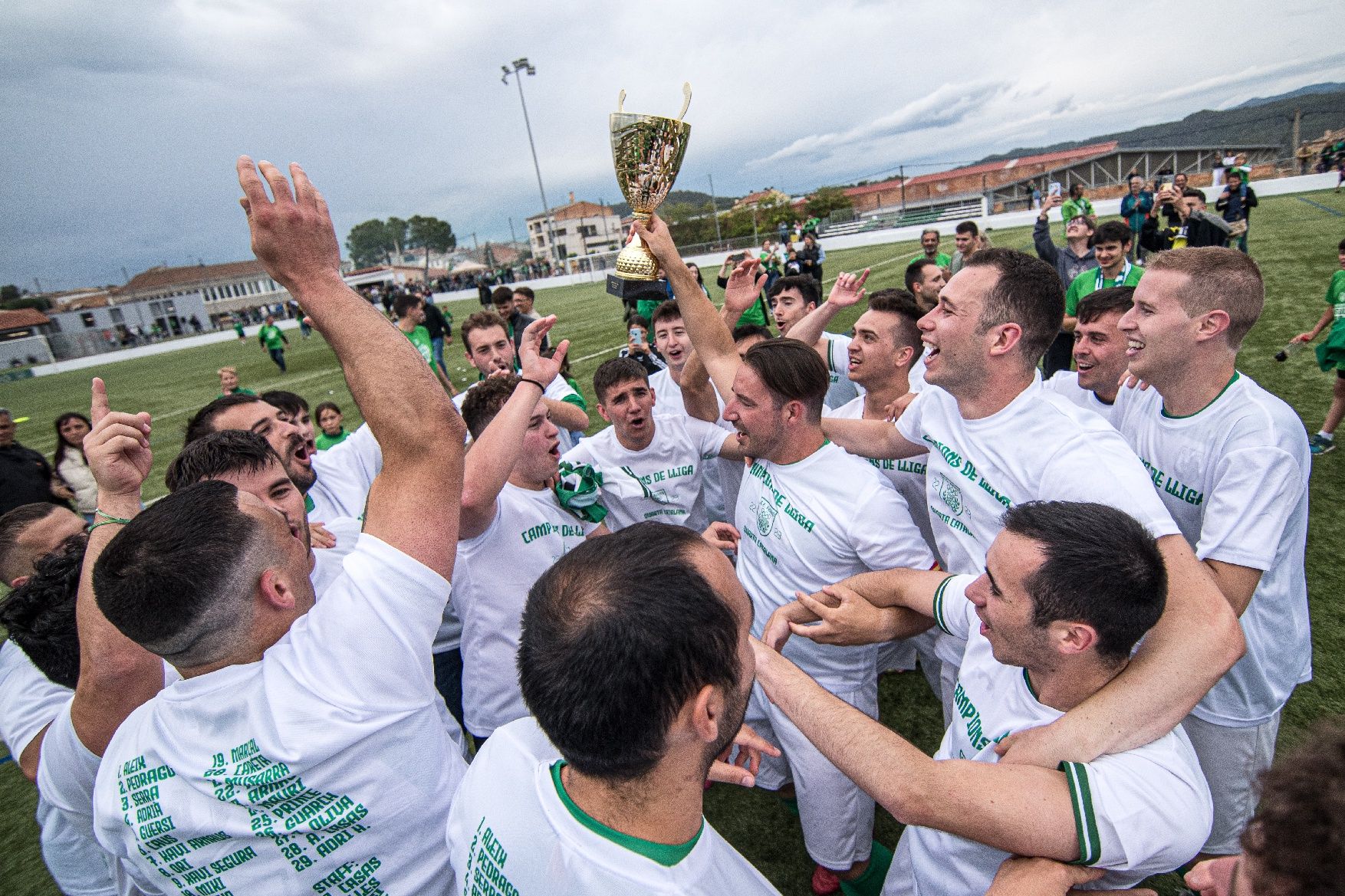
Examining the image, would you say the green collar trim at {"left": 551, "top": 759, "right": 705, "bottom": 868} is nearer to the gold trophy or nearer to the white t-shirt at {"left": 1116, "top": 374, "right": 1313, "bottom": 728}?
the white t-shirt at {"left": 1116, "top": 374, "right": 1313, "bottom": 728}

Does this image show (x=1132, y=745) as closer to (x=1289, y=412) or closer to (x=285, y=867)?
(x=1289, y=412)

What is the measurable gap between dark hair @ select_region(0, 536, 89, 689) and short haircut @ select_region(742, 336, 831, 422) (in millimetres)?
2418

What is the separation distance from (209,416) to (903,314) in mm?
3963

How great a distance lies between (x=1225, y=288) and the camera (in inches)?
93.7

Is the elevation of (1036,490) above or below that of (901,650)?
above

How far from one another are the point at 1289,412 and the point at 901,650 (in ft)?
6.43

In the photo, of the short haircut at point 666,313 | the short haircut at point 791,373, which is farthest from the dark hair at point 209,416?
the short haircut at point 666,313

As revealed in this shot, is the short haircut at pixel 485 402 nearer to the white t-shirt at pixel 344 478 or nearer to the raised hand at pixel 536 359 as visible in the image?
the raised hand at pixel 536 359

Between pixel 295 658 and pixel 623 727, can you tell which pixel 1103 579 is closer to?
pixel 623 727

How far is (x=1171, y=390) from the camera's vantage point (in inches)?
98.3

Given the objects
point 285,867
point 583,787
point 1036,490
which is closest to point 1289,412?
point 1036,490

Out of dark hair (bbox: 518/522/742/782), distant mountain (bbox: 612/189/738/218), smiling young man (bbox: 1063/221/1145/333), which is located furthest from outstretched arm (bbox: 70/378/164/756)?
distant mountain (bbox: 612/189/738/218)

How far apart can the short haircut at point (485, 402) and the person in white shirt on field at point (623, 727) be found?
1946mm

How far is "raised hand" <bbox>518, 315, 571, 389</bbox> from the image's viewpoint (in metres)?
2.72
